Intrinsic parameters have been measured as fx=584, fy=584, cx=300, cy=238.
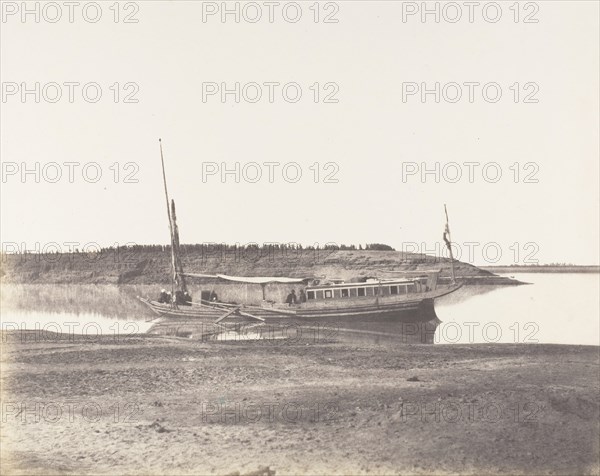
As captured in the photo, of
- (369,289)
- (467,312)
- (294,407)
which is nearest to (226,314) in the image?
(294,407)

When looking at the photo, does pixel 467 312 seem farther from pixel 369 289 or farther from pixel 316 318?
pixel 316 318

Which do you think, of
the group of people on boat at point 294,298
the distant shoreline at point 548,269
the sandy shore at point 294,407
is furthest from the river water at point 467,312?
the group of people on boat at point 294,298

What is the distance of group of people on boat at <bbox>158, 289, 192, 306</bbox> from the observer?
6207 mm

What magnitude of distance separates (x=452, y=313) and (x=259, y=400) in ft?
8.10

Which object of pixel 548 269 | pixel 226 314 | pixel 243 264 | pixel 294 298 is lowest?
pixel 226 314

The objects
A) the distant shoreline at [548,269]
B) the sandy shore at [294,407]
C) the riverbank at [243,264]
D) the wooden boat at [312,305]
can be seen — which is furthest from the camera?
the wooden boat at [312,305]

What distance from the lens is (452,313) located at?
654cm

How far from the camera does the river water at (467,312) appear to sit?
5930 mm

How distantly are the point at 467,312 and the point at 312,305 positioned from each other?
1.71 meters

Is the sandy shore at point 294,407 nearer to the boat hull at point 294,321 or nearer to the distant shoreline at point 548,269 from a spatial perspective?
the boat hull at point 294,321

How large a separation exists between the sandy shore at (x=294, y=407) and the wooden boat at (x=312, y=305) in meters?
0.29

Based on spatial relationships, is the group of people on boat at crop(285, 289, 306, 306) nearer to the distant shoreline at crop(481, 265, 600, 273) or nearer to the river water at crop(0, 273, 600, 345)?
the river water at crop(0, 273, 600, 345)

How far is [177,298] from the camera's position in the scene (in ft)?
20.5

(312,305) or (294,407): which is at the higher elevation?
(312,305)
